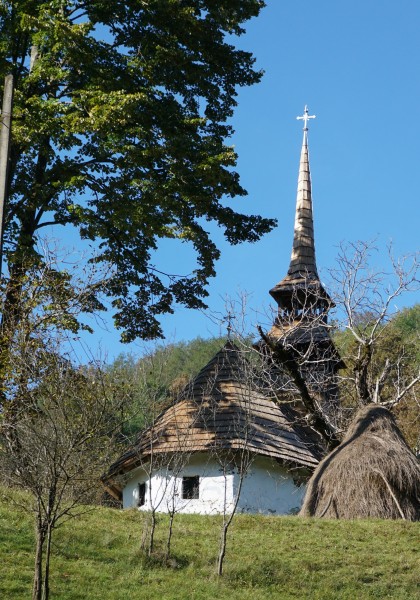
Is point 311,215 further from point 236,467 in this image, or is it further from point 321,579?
point 321,579

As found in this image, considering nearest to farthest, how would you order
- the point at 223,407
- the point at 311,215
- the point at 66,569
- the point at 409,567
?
1. the point at 66,569
2. the point at 409,567
3. the point at 223,407
4. the point at 311,215

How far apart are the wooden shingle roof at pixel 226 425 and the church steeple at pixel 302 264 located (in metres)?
3.53

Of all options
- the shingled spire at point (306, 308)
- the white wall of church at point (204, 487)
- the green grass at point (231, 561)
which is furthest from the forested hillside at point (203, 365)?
the green grass at point (231, 561)

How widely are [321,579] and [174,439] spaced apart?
7799 mm

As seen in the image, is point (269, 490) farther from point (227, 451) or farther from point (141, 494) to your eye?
point (141, 494)

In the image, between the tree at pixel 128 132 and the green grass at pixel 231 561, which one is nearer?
the green grass at pixel 231 561

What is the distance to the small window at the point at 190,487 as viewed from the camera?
2050 cm

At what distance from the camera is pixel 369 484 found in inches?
695

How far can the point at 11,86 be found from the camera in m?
9.16

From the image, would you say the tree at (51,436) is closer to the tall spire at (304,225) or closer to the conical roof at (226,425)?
the conical roof at (226,425)

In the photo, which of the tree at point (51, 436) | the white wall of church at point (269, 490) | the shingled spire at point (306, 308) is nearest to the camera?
the tree at point (51, 436)

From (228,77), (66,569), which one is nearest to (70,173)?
(228,77)

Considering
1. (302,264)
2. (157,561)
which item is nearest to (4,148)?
(157,561)

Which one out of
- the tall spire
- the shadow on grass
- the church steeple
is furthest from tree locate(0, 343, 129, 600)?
the tall spire
